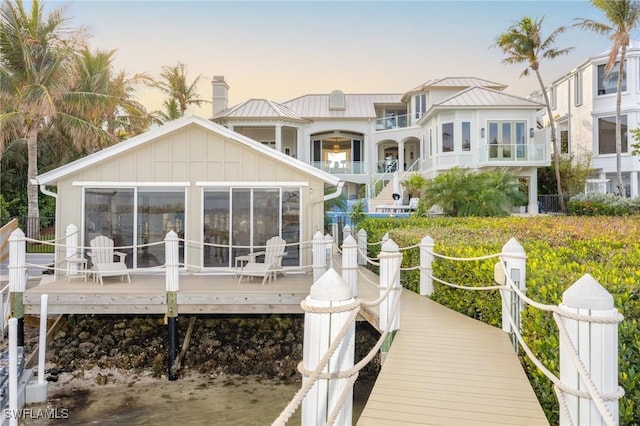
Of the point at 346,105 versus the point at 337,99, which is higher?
the point at 337,99

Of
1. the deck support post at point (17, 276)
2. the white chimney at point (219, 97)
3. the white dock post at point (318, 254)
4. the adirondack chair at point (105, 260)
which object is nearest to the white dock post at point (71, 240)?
the adirondack chair at point (105, 260)

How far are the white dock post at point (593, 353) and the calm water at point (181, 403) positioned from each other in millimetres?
5837

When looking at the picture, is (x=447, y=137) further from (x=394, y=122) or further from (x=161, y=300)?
(x=161, y=300)

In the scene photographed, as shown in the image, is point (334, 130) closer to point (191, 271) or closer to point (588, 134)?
point (588, 134)

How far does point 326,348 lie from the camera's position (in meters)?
2.73

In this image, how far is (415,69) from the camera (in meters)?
35.3

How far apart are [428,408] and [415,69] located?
1341 inches

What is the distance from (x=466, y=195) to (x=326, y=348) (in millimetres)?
15850

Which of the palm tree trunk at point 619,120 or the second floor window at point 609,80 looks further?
the second floor window at point 609,80

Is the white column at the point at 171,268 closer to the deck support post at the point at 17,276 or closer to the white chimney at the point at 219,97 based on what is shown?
the deck support post at the point at 17,276

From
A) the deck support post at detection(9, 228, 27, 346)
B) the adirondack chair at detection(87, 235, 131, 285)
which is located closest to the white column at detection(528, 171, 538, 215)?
the adirondack chair at detection(87, 235, 131, 285)

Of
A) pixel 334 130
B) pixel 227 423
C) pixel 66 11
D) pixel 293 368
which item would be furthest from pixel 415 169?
pixel 227 423

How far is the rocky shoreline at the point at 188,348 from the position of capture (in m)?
9.94

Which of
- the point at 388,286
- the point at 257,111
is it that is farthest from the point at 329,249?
the point at 257,111
